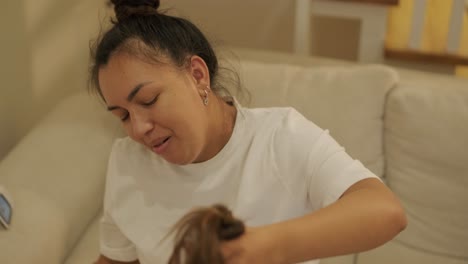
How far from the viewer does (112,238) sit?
1326 millimetres

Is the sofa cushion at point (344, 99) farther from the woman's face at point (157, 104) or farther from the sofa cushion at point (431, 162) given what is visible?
the woman's face at point (157, 104)

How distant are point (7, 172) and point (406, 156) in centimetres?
109

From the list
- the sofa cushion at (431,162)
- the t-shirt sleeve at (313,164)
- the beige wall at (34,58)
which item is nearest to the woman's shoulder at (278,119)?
the t-shirt sleeve at (313,164)

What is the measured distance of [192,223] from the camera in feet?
2.04

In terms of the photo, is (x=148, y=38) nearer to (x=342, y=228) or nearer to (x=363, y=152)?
(x=342, y=228)

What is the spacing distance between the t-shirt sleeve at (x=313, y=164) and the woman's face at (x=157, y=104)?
0.51 feet

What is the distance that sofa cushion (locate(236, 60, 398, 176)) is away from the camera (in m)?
1.73

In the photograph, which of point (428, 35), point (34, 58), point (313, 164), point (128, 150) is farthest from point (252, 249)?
point (428, 35)

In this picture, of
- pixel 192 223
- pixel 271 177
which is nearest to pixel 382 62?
pixel 271 177

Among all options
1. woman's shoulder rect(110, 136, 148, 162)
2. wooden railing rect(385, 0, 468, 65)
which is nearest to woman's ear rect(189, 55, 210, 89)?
woman's shoulder rect(110, 136, 148, 162)

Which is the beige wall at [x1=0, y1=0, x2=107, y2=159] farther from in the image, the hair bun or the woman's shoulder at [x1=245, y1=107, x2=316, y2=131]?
the woman's shoulder at [x1=245, y1=107, x2=316, y2=131]

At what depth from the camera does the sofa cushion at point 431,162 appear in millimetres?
1665

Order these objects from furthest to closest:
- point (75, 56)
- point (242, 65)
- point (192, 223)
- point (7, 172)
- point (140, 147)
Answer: point (75, 56) < point (242, 65) < point (7, 172) < point (140, 147) < point (192, 223)

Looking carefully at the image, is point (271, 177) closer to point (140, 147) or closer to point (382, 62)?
point (140, 147)
